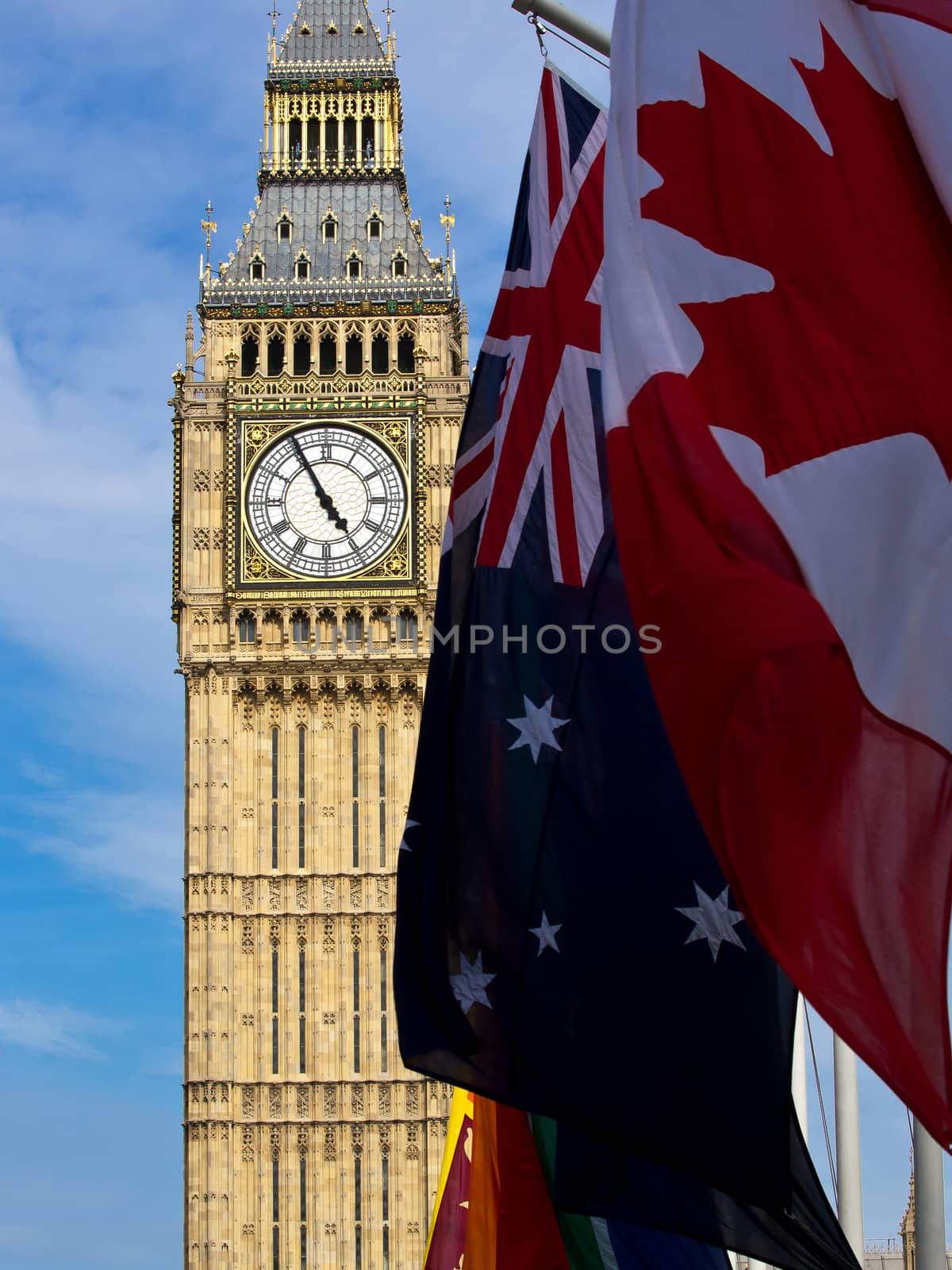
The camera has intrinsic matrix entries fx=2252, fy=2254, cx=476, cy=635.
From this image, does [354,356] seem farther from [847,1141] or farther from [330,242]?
[847,1141]

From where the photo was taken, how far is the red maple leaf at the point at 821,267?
35.4 ft

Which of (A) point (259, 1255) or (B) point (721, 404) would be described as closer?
(B) point (721, 404)

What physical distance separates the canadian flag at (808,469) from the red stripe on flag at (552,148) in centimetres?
434

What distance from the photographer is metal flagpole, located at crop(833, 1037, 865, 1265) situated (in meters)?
24.0

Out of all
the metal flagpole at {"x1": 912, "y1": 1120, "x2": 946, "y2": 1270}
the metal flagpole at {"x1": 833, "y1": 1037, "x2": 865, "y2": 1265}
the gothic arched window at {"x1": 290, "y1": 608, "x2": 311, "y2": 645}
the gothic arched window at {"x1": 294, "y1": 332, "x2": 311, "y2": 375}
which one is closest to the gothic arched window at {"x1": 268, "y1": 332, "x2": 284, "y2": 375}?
the gothic arched window at {"x1": 294, "y1": 332, "x2": 311, "y2": 375}

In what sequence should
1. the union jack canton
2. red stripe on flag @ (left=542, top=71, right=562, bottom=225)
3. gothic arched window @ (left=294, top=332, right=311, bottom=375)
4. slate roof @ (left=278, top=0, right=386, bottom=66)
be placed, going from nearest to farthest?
the union jack canton < red stripe on flag @ (left=542, top=71, right=562, bottom=225) < gothic arched window @ (left=294, top=332, right=311, bottom=375) < slate roof @ (left=278, top=0, right=386, bottom=66)

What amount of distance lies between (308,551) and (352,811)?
24.2ft

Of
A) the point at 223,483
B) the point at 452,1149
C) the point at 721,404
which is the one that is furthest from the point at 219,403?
the point at 721,404

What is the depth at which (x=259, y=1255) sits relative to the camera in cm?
5794

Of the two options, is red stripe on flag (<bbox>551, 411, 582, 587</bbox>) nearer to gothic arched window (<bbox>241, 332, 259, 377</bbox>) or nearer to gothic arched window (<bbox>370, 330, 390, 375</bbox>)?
gothic arched window (<bbox>370, 330, 390, 375</bbox>)

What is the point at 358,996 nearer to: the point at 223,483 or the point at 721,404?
the point at 223,483

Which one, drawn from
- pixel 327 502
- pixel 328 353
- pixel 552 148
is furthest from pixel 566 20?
pixel 328 353

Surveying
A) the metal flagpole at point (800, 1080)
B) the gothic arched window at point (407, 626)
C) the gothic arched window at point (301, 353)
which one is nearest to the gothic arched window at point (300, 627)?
the gothic arched window at point (407, 626)

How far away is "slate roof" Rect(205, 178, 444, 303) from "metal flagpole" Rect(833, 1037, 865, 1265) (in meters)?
45.8
